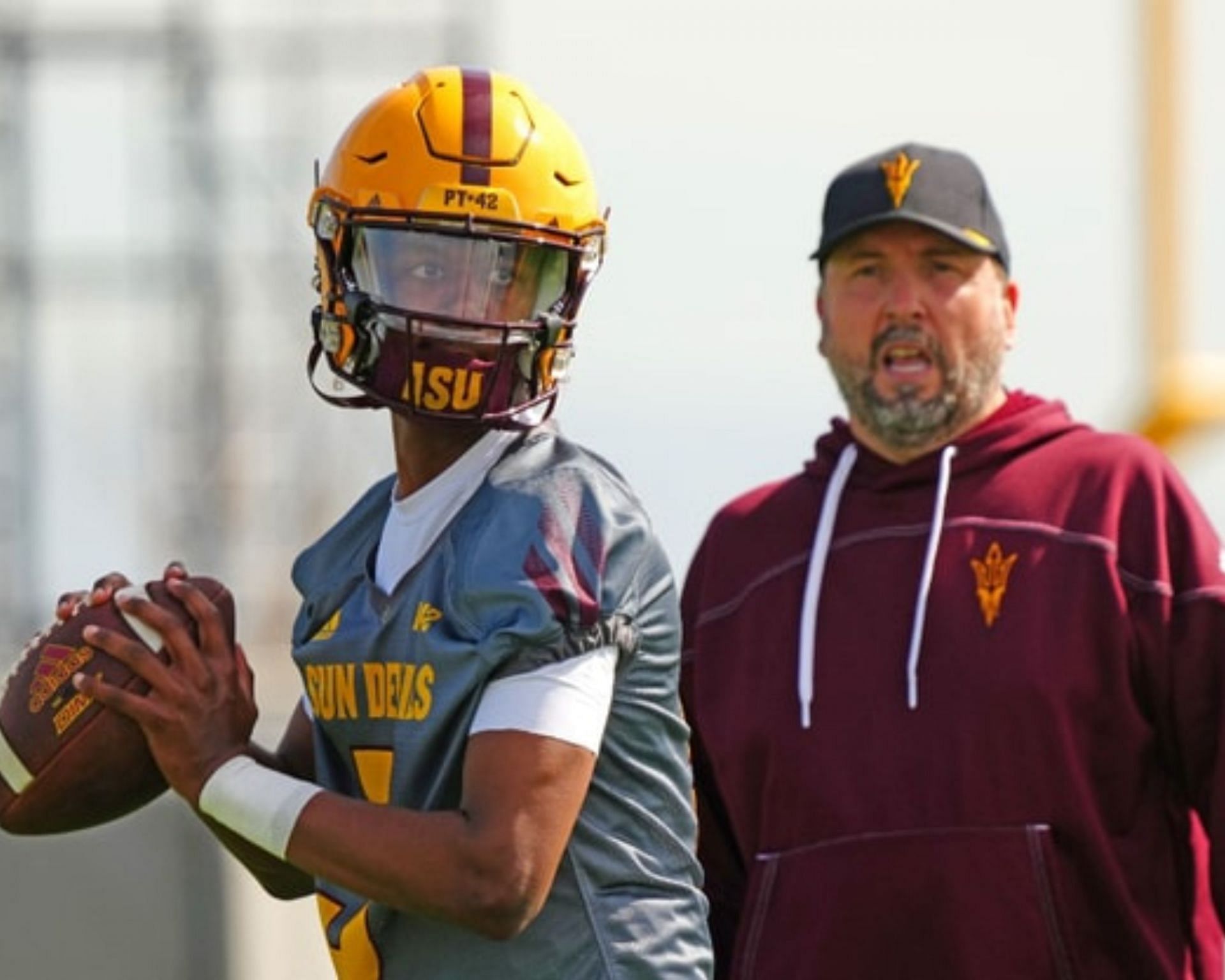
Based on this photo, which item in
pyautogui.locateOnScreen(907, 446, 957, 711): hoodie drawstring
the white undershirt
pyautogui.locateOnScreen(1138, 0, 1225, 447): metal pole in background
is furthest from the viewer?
pyautogui.locateOnScreen(1138, 0, 1225, 447): metal pole in background

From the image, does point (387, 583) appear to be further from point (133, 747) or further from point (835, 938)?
point (835, 938)

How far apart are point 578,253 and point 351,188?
28 centimetres

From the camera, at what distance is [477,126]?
4543 mm

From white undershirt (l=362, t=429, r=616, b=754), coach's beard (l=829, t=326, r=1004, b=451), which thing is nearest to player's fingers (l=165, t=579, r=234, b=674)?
white undershirt (l=362, t=429, r=616, b=754)

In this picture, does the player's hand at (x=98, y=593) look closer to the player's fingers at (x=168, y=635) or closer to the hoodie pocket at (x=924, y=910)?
the player's fingers at (x=168, y=635)

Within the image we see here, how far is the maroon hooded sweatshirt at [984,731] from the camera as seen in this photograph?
5699 millimetres

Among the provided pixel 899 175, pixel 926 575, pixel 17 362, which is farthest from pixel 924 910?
pixel 17 362

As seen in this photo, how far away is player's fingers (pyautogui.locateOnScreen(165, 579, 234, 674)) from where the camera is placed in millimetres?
4477

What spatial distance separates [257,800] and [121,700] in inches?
9.3

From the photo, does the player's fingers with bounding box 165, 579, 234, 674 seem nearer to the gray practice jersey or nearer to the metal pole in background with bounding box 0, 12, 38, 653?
the gray practice jersey

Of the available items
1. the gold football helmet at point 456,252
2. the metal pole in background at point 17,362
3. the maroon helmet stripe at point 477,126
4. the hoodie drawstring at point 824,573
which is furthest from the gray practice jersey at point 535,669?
the metal pole in background at point 17,362

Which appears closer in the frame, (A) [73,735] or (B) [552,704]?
(B) [552,704]

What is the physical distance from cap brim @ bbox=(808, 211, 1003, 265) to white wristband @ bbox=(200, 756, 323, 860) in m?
2.05

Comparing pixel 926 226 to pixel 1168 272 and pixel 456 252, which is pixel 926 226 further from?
pixel 1168 272
